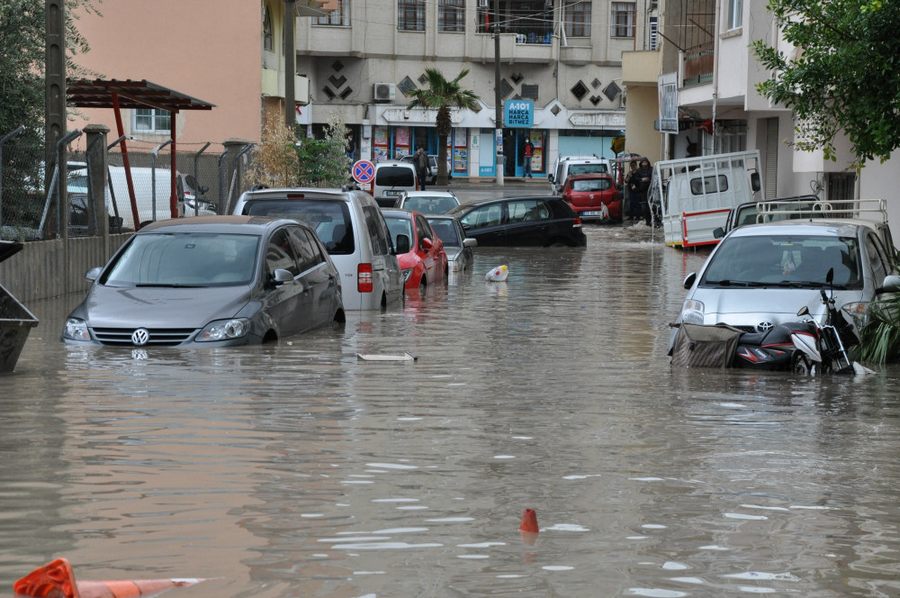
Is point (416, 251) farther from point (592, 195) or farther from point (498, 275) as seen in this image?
point (592, 195)

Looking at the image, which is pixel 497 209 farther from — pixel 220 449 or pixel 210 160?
pixel 220 449

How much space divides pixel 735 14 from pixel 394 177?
17.6 meters

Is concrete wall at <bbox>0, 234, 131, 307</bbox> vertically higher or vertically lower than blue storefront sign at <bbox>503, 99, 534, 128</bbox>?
lower

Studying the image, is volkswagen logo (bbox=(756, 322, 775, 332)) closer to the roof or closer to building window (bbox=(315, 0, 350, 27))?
the roof

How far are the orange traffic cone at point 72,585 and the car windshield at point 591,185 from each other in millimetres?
43752

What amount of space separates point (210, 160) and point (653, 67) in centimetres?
2038

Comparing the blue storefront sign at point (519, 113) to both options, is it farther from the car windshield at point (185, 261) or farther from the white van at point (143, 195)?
the car windshield at point (185, 261)

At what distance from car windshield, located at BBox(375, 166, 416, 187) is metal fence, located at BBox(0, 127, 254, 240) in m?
14.0

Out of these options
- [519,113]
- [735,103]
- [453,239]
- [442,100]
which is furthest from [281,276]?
[519,113]

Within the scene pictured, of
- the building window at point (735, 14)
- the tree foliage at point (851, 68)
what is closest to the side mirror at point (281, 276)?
the tree foliage at point (851, 68)

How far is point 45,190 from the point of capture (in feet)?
70.6

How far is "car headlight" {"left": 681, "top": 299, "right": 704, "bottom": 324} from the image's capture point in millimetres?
14125

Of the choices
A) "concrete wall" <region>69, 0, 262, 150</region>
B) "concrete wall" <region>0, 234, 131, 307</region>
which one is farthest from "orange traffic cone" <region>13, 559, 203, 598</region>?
"concrete wall" <region>69, 0, 262, 150</region>

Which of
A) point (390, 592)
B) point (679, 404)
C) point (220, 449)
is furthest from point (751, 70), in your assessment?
point (390, 592)
